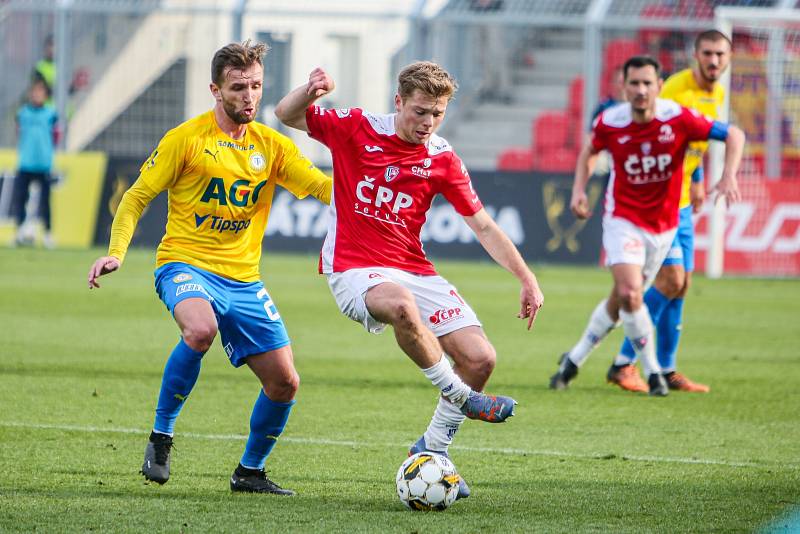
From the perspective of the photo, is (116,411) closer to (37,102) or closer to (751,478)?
(751,478)

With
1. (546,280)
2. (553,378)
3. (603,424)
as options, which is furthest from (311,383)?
(546,280)

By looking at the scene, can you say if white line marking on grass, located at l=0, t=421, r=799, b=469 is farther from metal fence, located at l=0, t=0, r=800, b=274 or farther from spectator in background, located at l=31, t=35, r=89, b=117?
spectator in background, located at l=31, t=35, r=89, b=117

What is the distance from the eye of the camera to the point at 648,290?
9.43 metres

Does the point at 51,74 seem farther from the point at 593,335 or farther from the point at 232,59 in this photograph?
the point at 232,59

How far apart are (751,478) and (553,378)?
2.98 meters

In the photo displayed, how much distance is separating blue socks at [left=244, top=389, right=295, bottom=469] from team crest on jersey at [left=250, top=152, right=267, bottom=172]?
0.98m

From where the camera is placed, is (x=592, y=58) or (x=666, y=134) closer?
(x=666, y=134)

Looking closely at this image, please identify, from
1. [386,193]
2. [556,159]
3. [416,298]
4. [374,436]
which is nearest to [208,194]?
[386,193]

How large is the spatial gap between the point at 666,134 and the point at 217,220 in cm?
385

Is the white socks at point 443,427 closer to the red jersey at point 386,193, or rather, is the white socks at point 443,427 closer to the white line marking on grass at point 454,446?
the red jersey at point 386,193

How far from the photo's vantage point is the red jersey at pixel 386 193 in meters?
5.74

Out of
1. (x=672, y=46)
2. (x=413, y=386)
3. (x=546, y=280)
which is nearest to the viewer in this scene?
(x=413, y=386)

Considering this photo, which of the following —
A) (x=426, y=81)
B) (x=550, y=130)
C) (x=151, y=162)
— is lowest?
(x=550, y=130)

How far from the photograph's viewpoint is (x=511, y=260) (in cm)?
560
